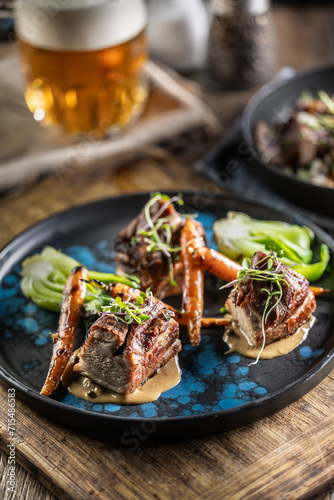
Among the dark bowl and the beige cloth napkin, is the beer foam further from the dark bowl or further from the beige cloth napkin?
the dark bowl

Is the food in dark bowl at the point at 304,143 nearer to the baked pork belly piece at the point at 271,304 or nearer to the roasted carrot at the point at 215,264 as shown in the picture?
the roasted carrot at the point at 215,264

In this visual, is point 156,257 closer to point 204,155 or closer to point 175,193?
point 175,193

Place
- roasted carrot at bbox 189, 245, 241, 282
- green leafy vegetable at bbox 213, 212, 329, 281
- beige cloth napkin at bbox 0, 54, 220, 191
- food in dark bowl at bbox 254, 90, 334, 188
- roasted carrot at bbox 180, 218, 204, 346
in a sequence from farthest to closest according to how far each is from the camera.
Result: beige cloth napkin at bbox 0, 54, 220, 191 < food in dark bowl at bbox 254, 90, 334, 188 < green leafy vegetable at bbox 213, 212, 329, 281 < roasted carrot at bbox 189, 245, 241, 282 < roasted carrot at bbox 180, 218, 204, 346

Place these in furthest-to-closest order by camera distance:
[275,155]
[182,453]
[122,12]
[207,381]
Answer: [275,155]
[122,12]
[207,381]
[182,453]

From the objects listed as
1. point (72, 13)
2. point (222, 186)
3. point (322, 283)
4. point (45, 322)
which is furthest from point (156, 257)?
point (72, 13)

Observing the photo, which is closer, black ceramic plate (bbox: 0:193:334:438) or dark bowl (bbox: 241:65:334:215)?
black ceramic plate (bbox: 0:193:334:438)

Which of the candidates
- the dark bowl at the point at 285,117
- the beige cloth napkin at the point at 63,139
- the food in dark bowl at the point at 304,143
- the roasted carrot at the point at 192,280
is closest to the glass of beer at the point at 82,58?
the beige cloth napkin at the point at 63,139

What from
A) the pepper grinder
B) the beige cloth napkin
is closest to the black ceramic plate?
the beige cloth napkin
